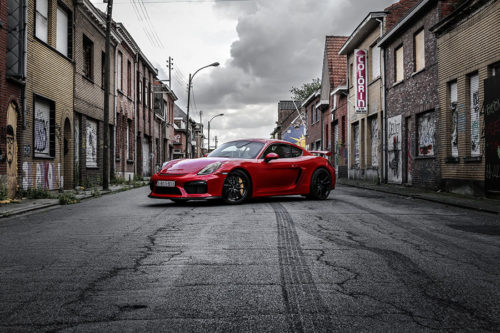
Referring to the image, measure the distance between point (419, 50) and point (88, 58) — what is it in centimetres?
1300

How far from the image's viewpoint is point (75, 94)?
1812 centimetres

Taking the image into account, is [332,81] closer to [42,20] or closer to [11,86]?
[42,20]

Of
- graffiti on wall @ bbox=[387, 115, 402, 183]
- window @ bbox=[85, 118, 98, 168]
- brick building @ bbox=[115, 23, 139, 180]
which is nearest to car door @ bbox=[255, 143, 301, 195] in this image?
graffiti on wall @ bbox=[387, 115, 402, 183]

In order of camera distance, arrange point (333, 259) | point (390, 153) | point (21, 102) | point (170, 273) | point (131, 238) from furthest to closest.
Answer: point (390, 153), point (21, 102), point (131, 238), point (333, 259), point (170, 273)

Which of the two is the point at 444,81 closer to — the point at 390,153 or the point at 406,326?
the point at 390,153

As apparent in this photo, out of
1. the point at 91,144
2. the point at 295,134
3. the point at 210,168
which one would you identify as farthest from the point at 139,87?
the point at 295,134

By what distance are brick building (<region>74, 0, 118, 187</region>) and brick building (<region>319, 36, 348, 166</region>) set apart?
15499mm

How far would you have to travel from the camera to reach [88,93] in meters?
19.8

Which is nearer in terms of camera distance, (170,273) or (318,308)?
(318,308)

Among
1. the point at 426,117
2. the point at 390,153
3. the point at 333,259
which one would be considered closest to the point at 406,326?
the point at 333,259

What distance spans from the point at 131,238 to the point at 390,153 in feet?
55.9

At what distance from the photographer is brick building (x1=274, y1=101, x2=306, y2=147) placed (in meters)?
54.1

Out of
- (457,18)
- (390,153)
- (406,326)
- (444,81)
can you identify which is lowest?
(406,326)

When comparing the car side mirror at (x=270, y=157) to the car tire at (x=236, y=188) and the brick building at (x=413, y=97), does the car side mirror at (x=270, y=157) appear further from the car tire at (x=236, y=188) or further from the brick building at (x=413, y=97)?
the brick building at (x=413, y=97)
